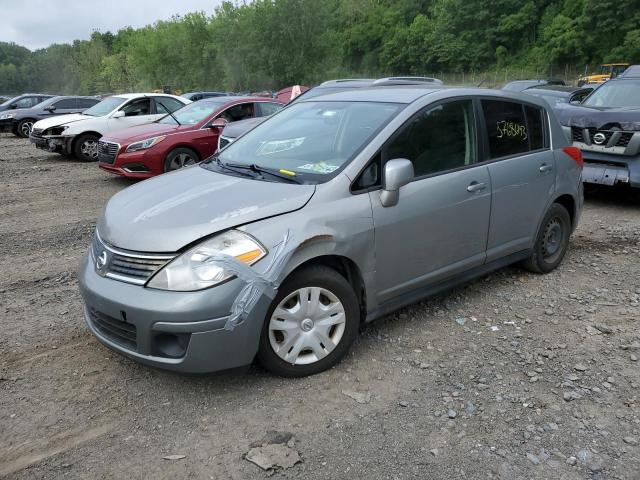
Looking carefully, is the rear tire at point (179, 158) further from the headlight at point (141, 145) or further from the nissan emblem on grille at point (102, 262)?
the nissan emblem on grille at point (102, 262)

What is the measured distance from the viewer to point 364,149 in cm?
343

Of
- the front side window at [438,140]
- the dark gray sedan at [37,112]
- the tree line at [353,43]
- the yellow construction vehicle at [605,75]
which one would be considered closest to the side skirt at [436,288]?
the front side window at [438,140]

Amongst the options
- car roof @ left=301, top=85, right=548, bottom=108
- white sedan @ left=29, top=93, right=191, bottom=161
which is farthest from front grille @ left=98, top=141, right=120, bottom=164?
car roof @ left=301, top=85, right=548, bottom=108

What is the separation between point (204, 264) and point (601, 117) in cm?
653

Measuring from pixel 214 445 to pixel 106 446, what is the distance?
21.3 inches

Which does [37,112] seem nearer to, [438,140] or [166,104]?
[166,104]

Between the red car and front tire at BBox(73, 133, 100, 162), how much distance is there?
3418mm

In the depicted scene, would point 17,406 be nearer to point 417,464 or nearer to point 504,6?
point 417,464

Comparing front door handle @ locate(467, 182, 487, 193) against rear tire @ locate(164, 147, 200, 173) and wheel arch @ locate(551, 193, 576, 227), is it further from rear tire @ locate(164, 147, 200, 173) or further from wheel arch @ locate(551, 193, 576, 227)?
rear tire @ locate(164, 147, 200, 173)

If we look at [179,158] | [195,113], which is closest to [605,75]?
[195,113]

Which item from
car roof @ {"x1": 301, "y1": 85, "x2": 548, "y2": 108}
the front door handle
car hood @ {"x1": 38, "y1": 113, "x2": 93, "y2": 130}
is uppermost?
car roof @ {"x1": 301, "y1": 85, "x2": 548, "y2": 108}

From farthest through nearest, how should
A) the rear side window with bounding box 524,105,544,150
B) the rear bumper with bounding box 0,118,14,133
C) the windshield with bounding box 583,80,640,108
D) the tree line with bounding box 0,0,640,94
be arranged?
the tree line with bounding box 0,0,640,94, the rear bumper with bounding box 0,118,14,133, the windshield with bounding box 583,80,640,108, the rear side window with bounding box 524,105,544,150

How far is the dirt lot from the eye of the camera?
2576mm

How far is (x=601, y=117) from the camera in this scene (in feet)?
23.9
